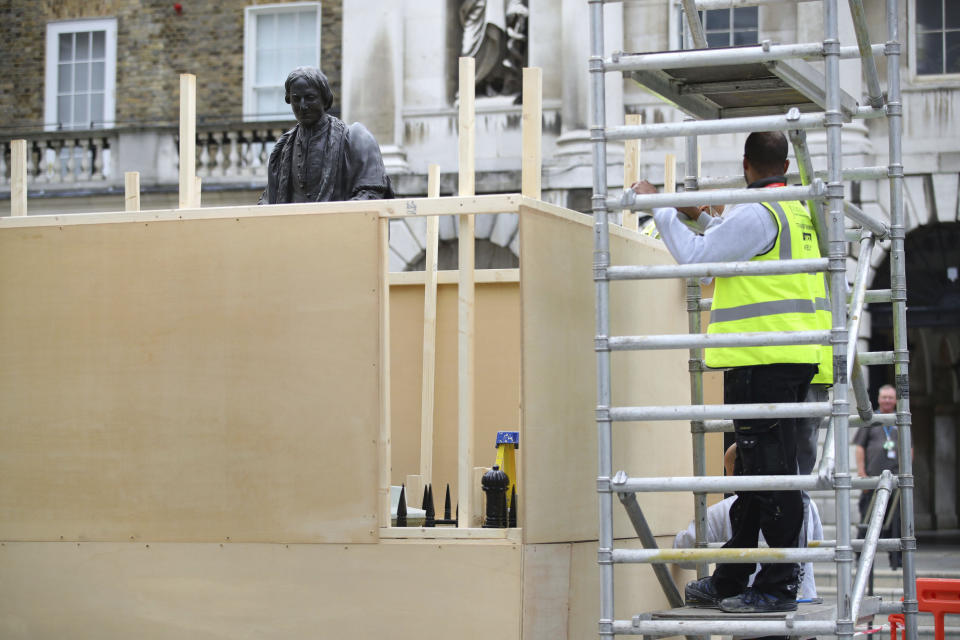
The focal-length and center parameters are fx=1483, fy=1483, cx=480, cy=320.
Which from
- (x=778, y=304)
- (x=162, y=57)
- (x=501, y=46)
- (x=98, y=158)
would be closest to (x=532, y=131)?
(x=778, y=304)

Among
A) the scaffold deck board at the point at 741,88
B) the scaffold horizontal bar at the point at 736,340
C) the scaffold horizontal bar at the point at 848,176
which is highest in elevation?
the scaffold deck board at the point at 741,88

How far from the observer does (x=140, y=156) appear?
79.4 ft

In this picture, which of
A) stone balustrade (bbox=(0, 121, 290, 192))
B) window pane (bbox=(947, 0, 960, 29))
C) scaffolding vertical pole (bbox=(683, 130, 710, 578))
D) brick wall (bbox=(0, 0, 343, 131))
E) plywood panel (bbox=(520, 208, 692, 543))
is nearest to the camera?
plywood panel (bbox=(520, 208, 692, 543))

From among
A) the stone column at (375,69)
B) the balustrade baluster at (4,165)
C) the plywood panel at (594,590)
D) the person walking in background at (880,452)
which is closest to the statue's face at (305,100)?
the plywood panel at (594,590)

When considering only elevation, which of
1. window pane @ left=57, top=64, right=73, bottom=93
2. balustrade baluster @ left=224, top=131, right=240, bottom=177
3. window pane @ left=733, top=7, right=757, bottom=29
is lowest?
balustrade baluster @ left=224, top=131, right=240, bottom=177

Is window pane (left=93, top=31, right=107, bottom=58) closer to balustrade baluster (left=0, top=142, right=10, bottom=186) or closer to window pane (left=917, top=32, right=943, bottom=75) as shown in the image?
balustrade baluster (left=0, top=142, right=10, bottom=186)

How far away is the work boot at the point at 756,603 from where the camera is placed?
5.84 metres

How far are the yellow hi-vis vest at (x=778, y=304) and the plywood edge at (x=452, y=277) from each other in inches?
119

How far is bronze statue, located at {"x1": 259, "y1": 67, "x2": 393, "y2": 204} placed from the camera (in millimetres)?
7484

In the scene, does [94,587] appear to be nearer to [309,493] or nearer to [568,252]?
[309,493]

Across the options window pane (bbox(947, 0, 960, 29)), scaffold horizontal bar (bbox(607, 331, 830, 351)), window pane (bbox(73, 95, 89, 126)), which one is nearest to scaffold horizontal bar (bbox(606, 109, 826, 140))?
scaffold horizontal bar (bbox(607, 331, 830, 351))

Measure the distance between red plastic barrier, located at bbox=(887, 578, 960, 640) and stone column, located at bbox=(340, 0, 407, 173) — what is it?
14.4 m

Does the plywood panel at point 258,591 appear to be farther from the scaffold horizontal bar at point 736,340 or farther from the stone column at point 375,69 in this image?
the stone column at point 375,69

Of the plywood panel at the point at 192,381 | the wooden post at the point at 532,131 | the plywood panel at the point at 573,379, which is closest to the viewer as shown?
the plywood panel at the point at 573,379
